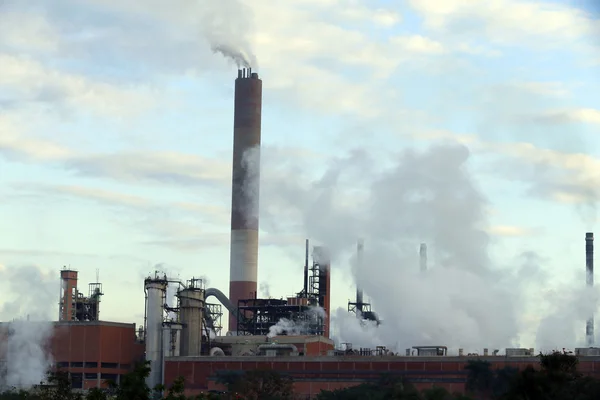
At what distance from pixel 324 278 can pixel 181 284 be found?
25061mm

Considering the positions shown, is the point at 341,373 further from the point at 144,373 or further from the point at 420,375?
the point at 144,373

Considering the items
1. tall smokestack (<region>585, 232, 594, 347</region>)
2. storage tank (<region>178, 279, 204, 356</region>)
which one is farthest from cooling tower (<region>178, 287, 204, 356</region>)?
tall smokestack (<region>585, 232, 594, 347</region>)

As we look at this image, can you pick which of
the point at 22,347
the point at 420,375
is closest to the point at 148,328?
the point at 22,347

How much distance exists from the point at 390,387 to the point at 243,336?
31.8m

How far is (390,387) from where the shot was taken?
95.1 metres

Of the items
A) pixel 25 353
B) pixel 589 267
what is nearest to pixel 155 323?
pixel 25 353

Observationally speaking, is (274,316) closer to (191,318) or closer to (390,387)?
(191,318)

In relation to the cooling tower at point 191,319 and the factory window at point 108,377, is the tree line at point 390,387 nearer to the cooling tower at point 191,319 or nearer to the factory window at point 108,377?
the factory window at point 108,377

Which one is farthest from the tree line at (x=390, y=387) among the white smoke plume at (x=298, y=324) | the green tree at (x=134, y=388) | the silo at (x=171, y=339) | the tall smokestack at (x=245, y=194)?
the tall smokestack at (x=245, y=194)

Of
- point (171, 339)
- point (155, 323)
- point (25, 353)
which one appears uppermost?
point (155, 323)

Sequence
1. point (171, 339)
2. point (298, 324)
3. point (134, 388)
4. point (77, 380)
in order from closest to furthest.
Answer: point (134, 388)
point (77, 380)
point (171, 339)
point (298, 324)

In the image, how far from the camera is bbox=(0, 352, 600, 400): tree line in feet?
172

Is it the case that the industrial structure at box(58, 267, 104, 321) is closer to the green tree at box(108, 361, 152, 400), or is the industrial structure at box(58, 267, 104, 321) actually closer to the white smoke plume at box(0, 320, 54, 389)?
the white smoke plume at box(0, 320, 54, 389)

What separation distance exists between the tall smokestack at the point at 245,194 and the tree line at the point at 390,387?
87.8 ft
